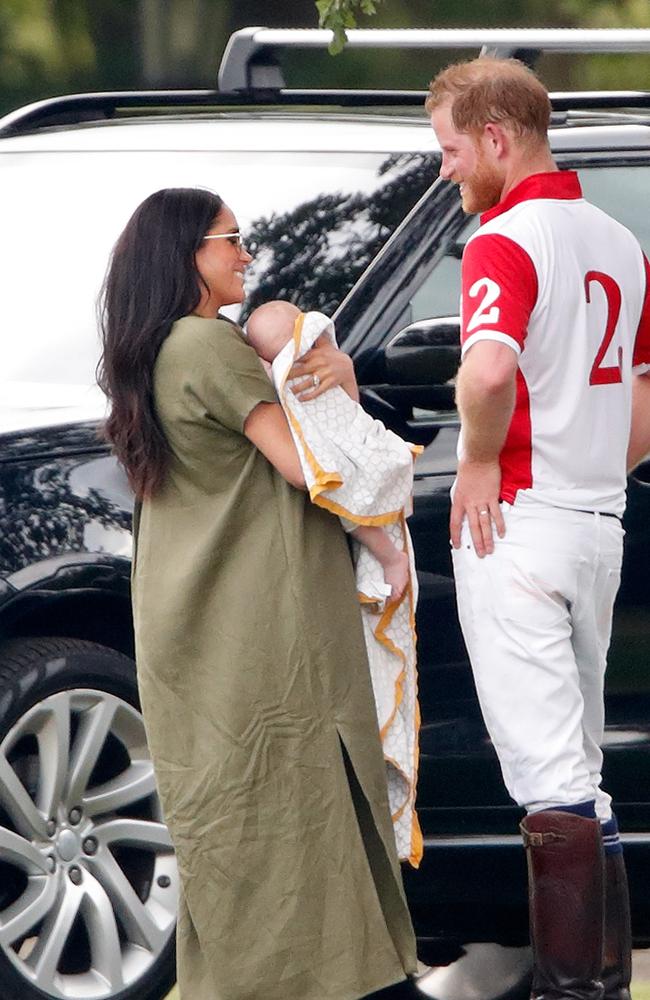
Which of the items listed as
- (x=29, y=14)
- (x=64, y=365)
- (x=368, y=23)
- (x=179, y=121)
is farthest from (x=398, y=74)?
(x=64, y=365)

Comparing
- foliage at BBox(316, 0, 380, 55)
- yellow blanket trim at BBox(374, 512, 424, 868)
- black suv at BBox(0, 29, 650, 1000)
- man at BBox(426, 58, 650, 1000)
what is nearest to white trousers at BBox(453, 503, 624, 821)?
man at BBox(426, 58, 650, 1000)

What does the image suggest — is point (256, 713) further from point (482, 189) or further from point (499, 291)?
point (482, 189)

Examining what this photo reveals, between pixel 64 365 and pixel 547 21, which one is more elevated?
pixel 64 365

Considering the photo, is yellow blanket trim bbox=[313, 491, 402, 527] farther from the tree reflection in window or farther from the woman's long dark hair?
the tree reflection in window

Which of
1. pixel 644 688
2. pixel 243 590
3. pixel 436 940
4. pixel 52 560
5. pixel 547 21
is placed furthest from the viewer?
pixel 547 21

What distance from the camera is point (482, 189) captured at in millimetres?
4070

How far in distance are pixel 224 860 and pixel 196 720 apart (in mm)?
266

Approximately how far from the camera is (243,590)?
391 cm

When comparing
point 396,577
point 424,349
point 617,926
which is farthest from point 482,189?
point 617,926

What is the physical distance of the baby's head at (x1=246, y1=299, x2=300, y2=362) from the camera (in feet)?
13.1

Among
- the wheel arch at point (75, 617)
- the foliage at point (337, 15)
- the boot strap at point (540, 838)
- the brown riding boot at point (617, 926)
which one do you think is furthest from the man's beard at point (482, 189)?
the brown riding boot at point (617, 926)

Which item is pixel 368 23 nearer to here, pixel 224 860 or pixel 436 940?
pixel 436 940

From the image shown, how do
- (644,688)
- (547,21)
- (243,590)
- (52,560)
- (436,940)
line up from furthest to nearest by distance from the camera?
1. (547,21)
2. (436,940)
3. (644,688)
4. (52,560)
5. (243,590)

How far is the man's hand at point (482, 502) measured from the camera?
404 cm
